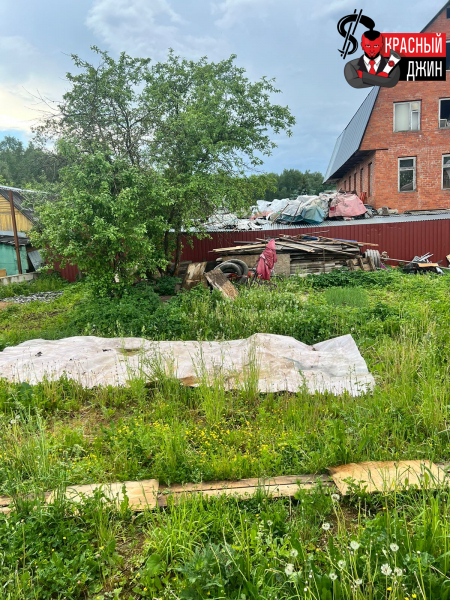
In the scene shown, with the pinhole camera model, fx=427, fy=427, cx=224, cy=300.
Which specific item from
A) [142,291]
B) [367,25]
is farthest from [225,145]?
[367,25]

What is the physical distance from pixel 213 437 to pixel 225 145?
36.3 feet

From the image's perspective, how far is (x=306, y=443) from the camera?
3605 mm

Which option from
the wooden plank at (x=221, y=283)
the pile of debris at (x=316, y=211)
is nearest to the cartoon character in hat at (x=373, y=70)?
the pile of debris at (x=316, y=211)

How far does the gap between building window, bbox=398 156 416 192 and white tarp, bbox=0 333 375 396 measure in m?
16.9

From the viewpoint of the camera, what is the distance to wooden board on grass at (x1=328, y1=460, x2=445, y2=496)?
9.19 feet

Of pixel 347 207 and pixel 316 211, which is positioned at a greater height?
pixel 347 207

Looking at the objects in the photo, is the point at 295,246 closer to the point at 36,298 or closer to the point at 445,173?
the point at 36,298

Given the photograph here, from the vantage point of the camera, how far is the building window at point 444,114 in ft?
66.4

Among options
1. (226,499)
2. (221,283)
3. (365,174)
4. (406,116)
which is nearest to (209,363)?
(226,499)

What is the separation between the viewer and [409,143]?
2047 centimetres

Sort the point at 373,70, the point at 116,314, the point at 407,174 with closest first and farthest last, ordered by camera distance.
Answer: the point at 116,314 → the point at 373,70 → the point at 407,174

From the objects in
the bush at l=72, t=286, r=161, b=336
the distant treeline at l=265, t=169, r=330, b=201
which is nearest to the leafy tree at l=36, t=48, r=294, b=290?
the bush at l=72, t=286, r=161, b=336

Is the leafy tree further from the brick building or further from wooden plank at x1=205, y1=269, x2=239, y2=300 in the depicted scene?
the brick building

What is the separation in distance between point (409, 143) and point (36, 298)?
17987 mm
